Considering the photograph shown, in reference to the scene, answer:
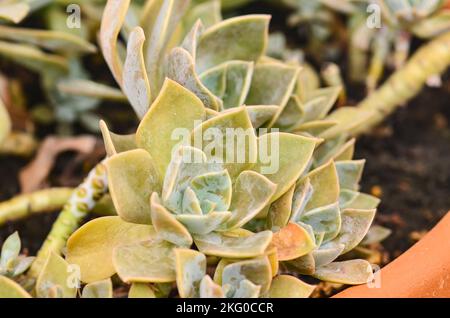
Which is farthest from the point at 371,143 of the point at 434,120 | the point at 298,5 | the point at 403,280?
the point at 403,280

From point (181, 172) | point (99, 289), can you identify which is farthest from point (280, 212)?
point (99, 289)

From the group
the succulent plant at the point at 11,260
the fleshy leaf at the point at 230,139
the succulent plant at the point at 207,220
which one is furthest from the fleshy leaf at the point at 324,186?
the succulent plant at the point at 11,260

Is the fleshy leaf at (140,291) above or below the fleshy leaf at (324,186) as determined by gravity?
below

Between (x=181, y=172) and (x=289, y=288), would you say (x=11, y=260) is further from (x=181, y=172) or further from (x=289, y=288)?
(x=289, y=288)

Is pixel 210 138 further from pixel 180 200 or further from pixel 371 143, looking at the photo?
pixel 371 143

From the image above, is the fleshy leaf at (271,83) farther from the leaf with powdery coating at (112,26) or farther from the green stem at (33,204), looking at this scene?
the green stem at (33,204)

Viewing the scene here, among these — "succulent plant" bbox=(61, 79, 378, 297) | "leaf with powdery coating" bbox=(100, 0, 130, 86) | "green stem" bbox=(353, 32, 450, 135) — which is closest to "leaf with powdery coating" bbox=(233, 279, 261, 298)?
"succulent plant" bbox=(61, 79, 378, 297)
